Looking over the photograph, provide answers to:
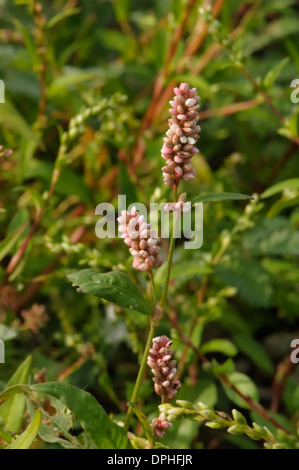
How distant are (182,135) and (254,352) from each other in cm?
A: 85

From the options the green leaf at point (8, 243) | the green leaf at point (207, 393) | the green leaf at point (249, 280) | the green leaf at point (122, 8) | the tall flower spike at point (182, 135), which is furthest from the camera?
the green leaf at point (122, 8)

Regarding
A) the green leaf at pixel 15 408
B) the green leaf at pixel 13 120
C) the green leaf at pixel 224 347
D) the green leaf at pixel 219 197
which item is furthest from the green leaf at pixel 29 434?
the green leaf at pixel 13 120

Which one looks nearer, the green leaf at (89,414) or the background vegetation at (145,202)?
the green leaf at (89,414)

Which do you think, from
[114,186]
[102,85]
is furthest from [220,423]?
[102,85]

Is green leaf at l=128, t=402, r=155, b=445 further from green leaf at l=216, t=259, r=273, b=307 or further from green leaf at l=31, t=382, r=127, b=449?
green leaf at l=216, t=259, r=273, b=307

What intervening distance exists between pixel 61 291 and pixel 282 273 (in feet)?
1.92

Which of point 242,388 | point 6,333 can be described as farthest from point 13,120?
point 242,388

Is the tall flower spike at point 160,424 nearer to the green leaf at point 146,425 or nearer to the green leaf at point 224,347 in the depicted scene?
the green leaf at point 146,425

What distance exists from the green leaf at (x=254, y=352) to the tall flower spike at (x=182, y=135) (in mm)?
801

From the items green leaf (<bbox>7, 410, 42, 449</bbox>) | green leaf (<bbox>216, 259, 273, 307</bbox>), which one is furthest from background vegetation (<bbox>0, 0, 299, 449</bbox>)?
green leaf (<bbox>7, 410, 42, 449</bbox>)

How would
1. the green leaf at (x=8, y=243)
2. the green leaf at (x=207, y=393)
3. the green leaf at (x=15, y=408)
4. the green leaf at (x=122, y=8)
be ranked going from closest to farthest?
the green leaf at (x=15, y=408), the green leaf at (x=8, y=243), the green leaf at (x=207, y=393), the green leaf at (x=122, y=8)

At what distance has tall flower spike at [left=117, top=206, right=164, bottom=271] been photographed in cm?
79

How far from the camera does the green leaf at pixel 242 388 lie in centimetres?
114

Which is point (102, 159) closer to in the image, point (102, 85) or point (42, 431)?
point (102, 85)
